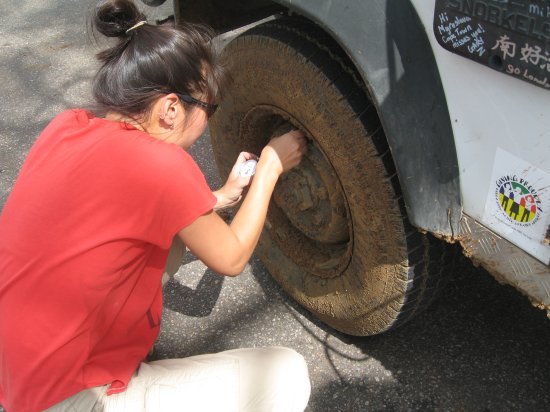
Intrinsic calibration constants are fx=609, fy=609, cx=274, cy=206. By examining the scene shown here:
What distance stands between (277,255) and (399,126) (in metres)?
0.97

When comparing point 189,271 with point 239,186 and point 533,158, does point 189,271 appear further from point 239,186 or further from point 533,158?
point 533,158

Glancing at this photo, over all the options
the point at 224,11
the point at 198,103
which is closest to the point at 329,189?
the point at 198,103

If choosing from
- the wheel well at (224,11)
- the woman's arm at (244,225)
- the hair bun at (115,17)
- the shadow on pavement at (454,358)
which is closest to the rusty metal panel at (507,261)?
the woman's arm at (244,225)

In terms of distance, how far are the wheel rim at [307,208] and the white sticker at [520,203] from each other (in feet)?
1.67

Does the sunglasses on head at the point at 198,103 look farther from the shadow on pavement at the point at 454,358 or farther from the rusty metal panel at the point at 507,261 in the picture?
the shadow on pavement at the point at 454,358

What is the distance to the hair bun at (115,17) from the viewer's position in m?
1.50

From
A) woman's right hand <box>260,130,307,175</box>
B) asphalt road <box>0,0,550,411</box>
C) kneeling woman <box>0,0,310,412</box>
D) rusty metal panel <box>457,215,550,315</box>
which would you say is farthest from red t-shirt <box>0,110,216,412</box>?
asphalt road <box>0,0,550,411</box>

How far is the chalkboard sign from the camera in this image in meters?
1.07

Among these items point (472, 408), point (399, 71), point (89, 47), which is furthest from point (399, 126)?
point (89, 47)

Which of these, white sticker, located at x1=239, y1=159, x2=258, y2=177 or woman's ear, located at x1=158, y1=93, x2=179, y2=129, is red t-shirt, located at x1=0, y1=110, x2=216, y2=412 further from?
white sticker, located at x1=239, y1=159, x2=258, y2=177

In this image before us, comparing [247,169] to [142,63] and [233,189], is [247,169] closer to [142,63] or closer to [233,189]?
[233,189]

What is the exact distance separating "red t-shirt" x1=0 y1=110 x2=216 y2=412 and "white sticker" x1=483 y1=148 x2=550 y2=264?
2.12ft

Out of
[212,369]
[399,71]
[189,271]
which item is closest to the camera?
[399,71]

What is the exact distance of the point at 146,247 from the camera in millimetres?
1499
